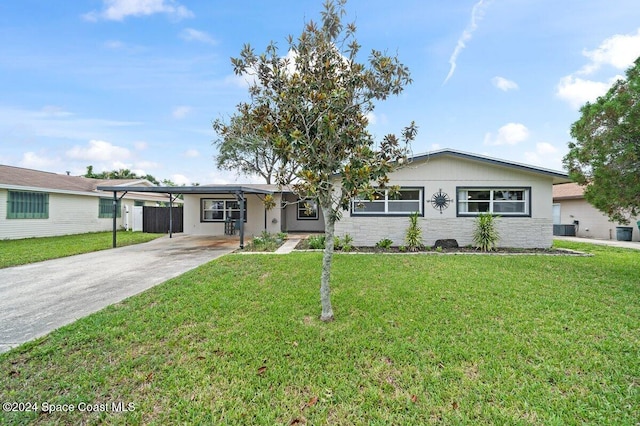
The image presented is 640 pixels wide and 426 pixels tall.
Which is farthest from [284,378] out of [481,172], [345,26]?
[481,172]

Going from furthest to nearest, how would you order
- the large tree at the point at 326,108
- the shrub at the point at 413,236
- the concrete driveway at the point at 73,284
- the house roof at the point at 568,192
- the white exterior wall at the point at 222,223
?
the white exterior wall at the point at 222,223, the house roof at the point at 568,192, the shrub at the point at 413,236, the concrete driveway at the point at 73,284, the large tree at the point at 326,108

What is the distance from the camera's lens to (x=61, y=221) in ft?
53.7

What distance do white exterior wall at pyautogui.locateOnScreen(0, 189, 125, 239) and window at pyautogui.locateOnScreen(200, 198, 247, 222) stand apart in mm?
7708

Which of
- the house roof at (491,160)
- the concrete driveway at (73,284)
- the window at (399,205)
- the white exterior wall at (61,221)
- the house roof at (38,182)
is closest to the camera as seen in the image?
the concrete driveway at (73,284)

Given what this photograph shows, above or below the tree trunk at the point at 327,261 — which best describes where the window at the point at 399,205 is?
above

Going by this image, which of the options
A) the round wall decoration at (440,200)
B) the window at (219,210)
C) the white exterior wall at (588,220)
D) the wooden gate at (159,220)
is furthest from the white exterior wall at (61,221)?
the white exterior wall at (588,220)

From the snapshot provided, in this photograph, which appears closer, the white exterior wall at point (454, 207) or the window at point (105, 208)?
the white exterior wall at point (454, 207)

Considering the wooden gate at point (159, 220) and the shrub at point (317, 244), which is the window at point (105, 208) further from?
the shrub at point (317, 244)

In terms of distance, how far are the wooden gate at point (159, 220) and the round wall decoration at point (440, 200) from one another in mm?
14638

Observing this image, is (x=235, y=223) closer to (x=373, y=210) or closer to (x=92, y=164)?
(x=373, y=210)

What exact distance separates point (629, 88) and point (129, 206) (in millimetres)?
25033

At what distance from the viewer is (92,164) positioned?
3594 cm

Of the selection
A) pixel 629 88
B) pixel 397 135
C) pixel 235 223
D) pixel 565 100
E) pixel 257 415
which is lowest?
pixel 257 415

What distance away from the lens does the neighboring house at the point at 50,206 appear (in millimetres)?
13891
